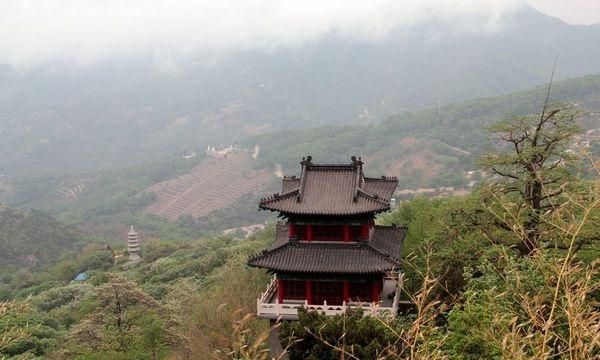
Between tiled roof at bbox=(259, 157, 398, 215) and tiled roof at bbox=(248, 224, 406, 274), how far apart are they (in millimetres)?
1492

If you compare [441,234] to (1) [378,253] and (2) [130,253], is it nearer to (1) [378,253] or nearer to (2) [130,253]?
(1) [378,253]

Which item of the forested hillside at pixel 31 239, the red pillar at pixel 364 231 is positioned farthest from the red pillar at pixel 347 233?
the forested hillside at pixel 31 239

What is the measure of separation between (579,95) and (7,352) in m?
158

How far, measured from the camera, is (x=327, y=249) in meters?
24.2

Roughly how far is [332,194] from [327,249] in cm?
217

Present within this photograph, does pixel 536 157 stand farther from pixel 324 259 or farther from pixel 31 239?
pixel 31 239

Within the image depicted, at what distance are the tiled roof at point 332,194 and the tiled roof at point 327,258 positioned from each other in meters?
1.49

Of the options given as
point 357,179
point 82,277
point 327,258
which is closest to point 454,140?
point 82,277

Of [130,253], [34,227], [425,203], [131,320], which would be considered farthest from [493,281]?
[34,227]

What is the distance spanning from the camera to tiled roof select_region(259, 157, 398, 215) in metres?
23.7

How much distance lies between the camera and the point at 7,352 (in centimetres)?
3500

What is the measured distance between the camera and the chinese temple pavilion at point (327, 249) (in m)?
23.5

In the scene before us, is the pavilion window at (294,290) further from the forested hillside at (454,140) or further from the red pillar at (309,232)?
the forested hillside at (454,140)

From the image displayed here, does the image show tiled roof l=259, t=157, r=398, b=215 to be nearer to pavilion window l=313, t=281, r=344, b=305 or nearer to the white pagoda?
pavilion window l=313, t=281, r=344, b=305
